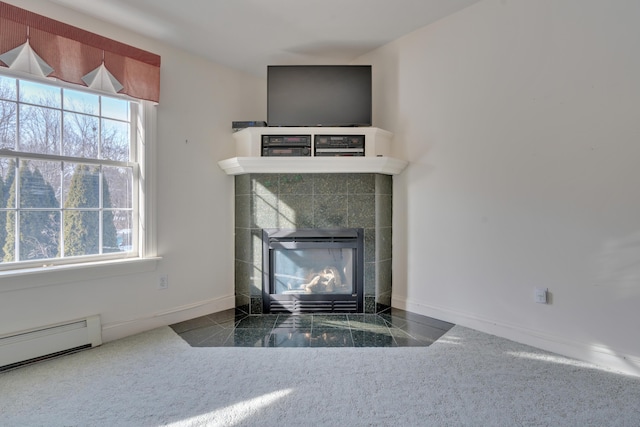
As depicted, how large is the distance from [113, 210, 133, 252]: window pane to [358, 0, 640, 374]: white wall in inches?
96.8

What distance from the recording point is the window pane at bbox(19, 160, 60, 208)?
6.98 ft

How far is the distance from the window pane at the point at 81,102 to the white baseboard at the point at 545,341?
126 inches

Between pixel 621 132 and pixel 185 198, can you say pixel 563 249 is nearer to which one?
pixel 621 132

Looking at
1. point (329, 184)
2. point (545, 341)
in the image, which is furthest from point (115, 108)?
point (545, 341)

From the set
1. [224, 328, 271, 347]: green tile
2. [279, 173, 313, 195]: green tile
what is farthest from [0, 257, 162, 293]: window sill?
[279, 173, 313, 195]: green tile

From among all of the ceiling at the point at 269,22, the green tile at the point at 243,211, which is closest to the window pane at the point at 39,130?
the ceiling at the point at 269,22

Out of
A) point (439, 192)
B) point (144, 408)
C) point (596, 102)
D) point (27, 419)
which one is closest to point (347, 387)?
point (144, 408)

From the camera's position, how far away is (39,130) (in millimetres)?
2184

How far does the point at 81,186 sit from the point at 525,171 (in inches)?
131

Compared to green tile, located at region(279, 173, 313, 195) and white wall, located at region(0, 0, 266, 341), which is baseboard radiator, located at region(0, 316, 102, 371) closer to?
white wall, located at region(0, 0, 266, 341)

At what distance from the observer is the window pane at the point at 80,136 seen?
2.30m

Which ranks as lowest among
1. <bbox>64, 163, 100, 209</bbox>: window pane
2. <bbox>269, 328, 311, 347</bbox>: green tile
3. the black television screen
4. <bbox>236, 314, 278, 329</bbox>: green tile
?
<bbox>236, 314, 278, 329</bbox>: green tile

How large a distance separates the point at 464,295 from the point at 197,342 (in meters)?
2.20

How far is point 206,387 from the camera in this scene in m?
1.79
